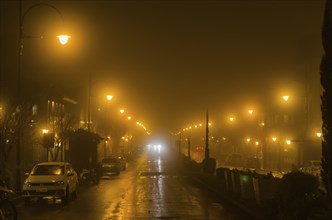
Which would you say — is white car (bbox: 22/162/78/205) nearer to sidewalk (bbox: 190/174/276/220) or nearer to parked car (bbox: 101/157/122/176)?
sidewalk (bbox: 190/174/276/220)

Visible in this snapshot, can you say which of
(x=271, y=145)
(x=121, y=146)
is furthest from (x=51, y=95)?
(x=121, y=146)

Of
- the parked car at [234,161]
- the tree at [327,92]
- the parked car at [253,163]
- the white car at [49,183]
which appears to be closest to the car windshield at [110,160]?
the parked car at [253,163]

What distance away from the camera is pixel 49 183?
81.1 feet

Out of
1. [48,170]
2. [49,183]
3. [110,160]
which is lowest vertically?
[49,183]

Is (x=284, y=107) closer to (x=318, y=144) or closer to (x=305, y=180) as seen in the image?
(x=318, y=144)

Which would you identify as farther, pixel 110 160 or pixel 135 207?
pixel 110 160

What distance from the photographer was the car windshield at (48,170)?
85.6 ft

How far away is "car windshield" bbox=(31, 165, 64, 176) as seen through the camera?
85.6 feet

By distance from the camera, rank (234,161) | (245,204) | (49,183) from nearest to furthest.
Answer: (245,204) → (49,183) → (234,161)

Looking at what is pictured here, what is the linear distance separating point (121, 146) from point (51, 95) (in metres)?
49.0

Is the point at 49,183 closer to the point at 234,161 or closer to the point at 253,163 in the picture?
the point at 253,163

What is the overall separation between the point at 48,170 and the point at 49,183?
5.42 feet

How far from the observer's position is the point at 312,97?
7756 centimetres

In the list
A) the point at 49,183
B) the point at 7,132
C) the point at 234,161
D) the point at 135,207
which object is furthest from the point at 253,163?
the point at 135,207
